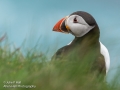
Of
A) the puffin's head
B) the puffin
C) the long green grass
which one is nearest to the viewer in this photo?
the long green grass

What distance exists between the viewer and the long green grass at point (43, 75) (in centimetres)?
132

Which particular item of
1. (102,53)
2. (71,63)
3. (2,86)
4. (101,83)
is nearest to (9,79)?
(2,86)

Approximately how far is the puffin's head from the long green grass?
851 mm

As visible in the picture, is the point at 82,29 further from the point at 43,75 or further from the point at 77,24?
→ the point at 43,75

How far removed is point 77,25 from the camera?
247 centimetres

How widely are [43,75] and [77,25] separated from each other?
1171 millimetres

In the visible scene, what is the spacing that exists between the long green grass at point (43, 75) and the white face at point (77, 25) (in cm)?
85

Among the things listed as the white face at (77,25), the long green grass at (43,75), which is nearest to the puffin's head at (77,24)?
the white face at (77,25)

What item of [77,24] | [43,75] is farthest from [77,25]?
[43,75]

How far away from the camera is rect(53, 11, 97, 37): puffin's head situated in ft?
7.92

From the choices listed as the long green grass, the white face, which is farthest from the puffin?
the long green grass

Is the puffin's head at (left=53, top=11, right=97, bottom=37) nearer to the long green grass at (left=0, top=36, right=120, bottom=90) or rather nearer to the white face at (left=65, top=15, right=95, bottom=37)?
the white face at (left=65, top=15, right=95, bottom=37)

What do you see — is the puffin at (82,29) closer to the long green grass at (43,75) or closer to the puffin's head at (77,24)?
the puffin's head at (77,24)

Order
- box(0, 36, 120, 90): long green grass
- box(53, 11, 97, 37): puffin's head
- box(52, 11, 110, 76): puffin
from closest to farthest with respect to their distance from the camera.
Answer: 1. box(0, 36, 120, 90): long green grass
2. box(52, 11, 110, 76): puffin
3. box(53, 11, 97, 37): puffin's head
